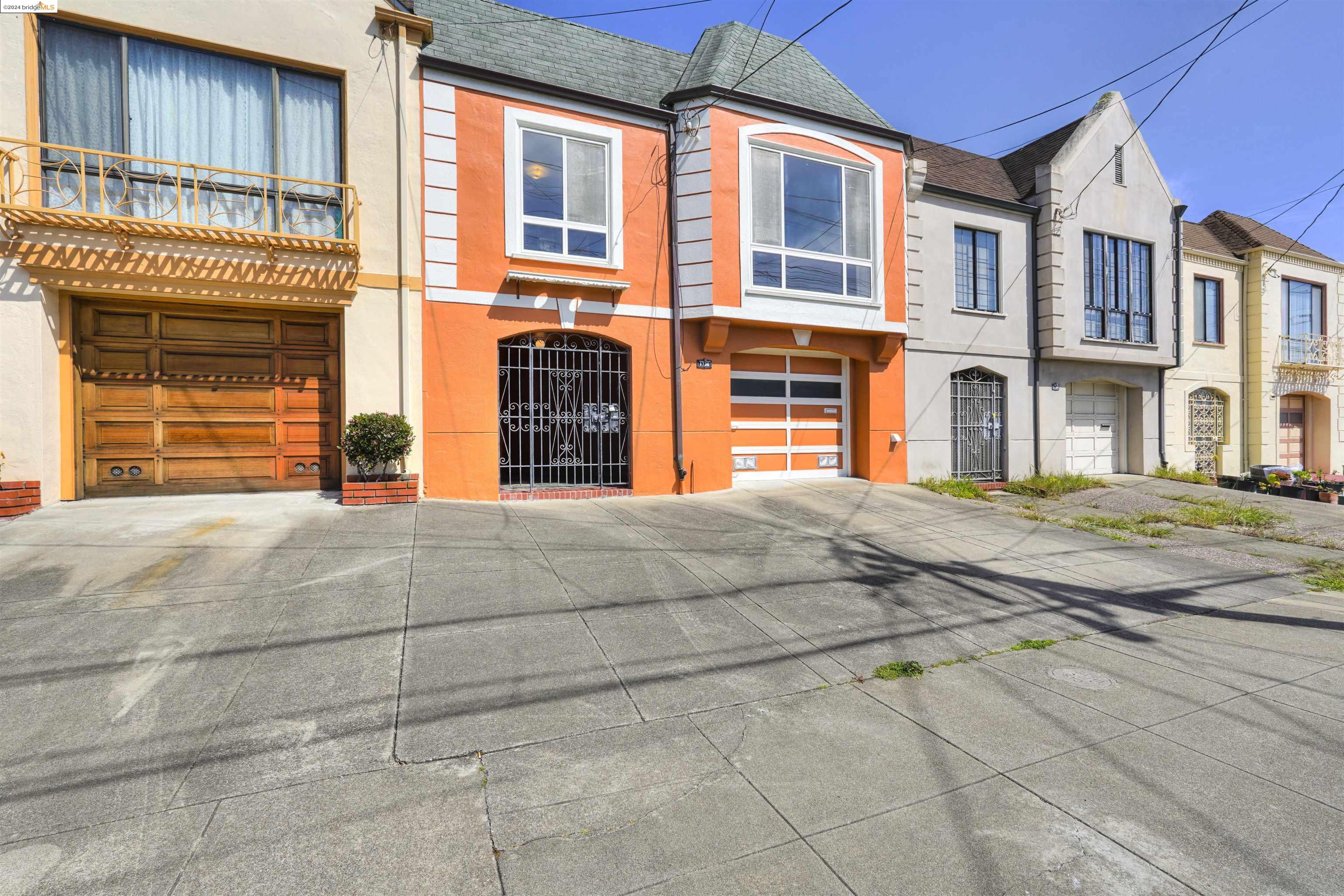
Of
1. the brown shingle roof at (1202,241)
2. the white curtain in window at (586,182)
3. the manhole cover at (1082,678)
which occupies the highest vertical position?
the brown shingle roof at (1202,241)

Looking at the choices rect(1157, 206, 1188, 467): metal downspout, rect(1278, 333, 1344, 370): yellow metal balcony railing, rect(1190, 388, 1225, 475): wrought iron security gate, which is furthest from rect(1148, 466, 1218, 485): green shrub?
rect(1278, 333, 1344, 370): yellow metal balcony railing

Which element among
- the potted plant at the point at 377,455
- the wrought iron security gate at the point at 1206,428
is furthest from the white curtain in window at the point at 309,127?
the wrought iron security gate at the point at 1206,428

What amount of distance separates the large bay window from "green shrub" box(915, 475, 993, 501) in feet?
12.2

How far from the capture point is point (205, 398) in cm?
807

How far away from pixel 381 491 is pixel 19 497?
364cm

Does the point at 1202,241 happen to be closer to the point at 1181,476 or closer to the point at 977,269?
the point at 1181,476

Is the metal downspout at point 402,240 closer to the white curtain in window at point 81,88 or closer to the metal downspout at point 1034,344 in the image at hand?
the white curtain in window at point 81,88

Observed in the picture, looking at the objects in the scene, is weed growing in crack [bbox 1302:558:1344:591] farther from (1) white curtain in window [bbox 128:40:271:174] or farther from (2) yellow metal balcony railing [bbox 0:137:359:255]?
(1) white curtain in window [bbox 128:40:271:174]

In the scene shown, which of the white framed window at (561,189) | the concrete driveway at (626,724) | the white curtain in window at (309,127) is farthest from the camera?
the white framed window at (561,189)

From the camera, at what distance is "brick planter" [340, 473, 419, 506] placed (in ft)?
25.7

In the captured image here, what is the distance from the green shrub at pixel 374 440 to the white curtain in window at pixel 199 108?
3779 mm

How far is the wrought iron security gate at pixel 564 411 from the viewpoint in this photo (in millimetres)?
9305

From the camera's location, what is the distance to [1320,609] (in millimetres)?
5922

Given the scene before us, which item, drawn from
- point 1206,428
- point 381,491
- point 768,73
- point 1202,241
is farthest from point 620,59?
point 1206,428
